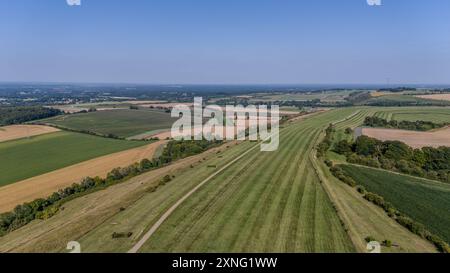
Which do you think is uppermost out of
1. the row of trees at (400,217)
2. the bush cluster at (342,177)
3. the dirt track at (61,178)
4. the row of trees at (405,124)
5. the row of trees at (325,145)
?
the row of trees at (405,124)

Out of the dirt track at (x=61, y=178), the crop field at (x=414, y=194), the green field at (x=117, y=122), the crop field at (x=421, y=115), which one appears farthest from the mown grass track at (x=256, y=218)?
the crop field at (x=421, y=115)

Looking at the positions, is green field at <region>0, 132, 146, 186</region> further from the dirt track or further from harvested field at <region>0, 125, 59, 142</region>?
harvested field at <region>0, 125, 59, 142</region>

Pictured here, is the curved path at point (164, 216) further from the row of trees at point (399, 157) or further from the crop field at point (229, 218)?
the row of trees at point (399, 157)

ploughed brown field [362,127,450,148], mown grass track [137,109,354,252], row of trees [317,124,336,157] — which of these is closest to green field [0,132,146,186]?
mown grass track [137,109,354,252]

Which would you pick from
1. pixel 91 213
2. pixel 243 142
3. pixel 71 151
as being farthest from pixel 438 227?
pixel 71 151

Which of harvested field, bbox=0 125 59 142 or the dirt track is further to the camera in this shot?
harvested field, bbox=0 125 59 142

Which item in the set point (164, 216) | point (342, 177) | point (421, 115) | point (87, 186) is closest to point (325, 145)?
point (342, 177)

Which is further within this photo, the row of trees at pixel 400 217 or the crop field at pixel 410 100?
the crop field at pixel 410 100
